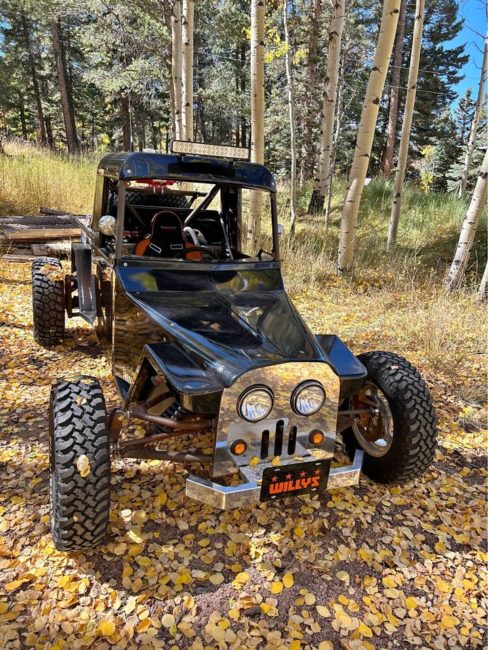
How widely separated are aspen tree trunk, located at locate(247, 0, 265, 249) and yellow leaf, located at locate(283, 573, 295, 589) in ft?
18.8

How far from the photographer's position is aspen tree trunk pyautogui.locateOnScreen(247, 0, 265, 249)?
6922 mm

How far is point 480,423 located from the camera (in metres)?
4.20

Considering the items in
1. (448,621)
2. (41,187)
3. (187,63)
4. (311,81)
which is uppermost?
(311,81)

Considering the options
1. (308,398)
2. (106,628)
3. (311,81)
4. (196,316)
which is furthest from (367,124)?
(311,81)

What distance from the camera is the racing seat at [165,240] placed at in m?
3.92

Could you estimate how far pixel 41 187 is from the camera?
12156 millimetres

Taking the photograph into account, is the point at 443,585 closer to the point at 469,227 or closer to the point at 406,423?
the point at 406,423

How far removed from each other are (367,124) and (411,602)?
268 inches

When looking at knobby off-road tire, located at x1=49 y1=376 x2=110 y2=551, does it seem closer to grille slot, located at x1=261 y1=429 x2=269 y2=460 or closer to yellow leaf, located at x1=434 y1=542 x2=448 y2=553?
grille slot, located at x1=261 y1=429 x2=269 y2=460

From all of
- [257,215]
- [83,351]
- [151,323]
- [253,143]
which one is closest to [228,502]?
[151,323]

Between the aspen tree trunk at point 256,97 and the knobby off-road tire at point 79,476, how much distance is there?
5.40 meters

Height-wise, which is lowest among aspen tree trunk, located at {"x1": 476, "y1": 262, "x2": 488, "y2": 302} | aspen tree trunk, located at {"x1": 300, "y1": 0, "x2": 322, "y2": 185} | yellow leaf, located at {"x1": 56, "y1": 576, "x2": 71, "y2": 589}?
yellow leaf, located at {"x1": 56, "y1": 576, "x2": 71, "y2": 589}

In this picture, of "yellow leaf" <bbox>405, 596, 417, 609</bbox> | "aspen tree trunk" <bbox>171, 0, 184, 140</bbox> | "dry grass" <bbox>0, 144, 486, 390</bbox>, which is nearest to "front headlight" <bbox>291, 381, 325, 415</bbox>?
"yellow leaf" <bbox>405, 596, 417, 609</bbox>

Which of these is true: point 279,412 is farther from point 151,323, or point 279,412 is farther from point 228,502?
point 151,323
